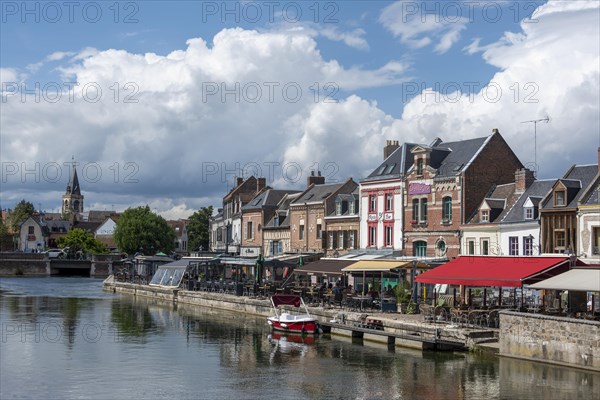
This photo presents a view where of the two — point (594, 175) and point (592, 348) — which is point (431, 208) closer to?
point (594, 175)

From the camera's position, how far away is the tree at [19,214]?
160m

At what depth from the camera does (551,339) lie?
31.5m

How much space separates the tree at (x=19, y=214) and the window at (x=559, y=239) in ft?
431

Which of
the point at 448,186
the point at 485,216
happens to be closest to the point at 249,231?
the point at 448,186

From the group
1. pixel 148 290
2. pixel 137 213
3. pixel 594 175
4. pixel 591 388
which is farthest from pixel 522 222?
pixel 137 213

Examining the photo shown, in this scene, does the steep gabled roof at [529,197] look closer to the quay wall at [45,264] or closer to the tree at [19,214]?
the quay wall at [45,264]

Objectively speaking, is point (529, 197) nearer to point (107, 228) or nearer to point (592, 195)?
point (592, 195)

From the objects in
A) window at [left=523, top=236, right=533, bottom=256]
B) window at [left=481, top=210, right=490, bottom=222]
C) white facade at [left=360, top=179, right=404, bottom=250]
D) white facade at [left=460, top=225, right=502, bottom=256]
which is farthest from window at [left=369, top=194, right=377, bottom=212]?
window at [left=523, top=236, right=533, bottom=256]

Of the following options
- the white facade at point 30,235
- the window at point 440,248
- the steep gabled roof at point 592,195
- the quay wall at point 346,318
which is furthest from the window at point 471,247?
the white facade at point 30,235

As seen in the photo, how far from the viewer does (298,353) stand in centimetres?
3697

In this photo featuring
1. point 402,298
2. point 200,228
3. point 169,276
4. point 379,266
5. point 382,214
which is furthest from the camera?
point 200,228

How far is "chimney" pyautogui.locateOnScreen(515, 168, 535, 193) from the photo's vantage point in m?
53.3

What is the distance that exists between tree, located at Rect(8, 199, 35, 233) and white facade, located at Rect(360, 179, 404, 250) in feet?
367

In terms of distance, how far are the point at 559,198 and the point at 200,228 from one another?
98.1 m
